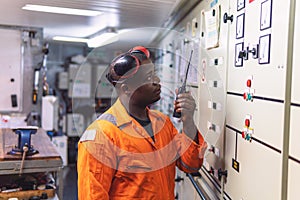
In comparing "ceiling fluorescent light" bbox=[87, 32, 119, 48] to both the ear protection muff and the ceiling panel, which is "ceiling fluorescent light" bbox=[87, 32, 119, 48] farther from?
the ear protection muff

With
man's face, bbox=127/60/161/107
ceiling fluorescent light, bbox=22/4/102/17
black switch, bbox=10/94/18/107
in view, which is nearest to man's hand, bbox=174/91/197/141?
man's face, bbox=127/60/161/107

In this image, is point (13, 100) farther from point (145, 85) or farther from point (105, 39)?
point (145, 85)


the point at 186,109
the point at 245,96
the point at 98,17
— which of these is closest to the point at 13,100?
the point at 98,17

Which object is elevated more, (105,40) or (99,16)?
(99,16)

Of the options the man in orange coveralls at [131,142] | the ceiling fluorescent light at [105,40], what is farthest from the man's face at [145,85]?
the ceiling fluorescent light at [105,40]

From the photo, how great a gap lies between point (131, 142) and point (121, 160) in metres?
0.11

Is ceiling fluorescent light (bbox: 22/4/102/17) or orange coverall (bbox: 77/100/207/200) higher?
ceiling fluorescent light (bbox: 22/4/102/17)

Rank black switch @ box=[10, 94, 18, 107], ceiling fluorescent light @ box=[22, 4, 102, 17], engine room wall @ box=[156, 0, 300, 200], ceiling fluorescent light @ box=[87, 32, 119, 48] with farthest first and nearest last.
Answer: black switch @ box=[10, 94, 18, 107] → ceiling fluorescent light @ box=[22, 4, 102, 17] → ceiling fluorescent light @ box=[87, 32, 119, 48] → engine room wall @ box=[156, 0, 300, 200]

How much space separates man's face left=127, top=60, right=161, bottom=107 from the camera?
163 cm

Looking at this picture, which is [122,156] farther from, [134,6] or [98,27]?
[98,27]

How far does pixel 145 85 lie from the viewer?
1.64 meters

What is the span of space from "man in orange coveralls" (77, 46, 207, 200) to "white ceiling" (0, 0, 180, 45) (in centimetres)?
69

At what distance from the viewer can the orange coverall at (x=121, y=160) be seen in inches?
64.1

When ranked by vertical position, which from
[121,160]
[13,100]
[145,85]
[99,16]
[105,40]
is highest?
[99,16]
